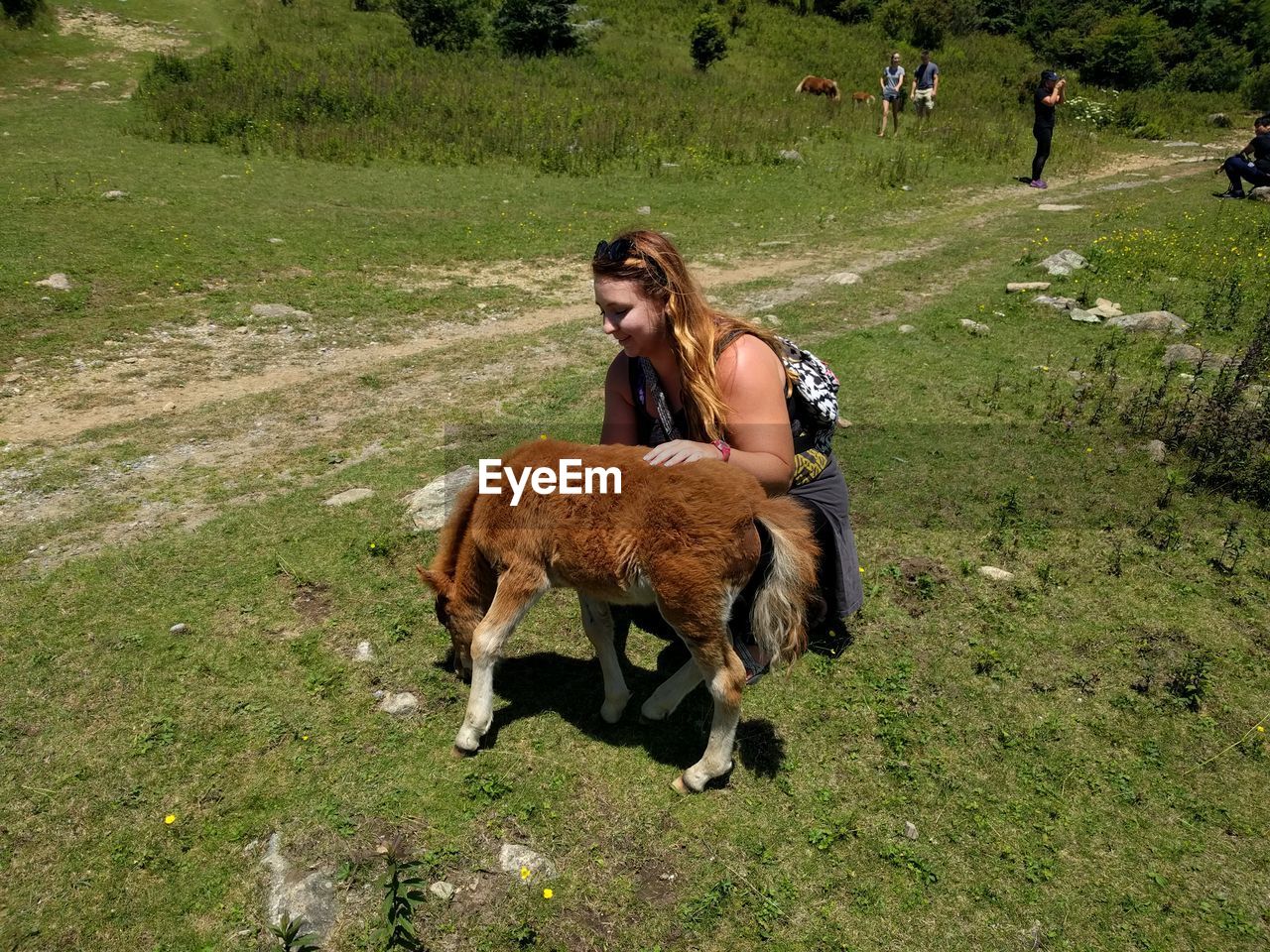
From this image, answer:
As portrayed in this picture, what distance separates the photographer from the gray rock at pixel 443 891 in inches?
124

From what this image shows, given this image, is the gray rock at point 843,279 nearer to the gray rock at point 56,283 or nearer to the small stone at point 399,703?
the small stone at point 399,703

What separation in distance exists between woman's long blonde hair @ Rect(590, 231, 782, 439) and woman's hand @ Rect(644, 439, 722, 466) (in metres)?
0.09

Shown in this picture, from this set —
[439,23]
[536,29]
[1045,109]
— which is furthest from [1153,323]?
[439,23]

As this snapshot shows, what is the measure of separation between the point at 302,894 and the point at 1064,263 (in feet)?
41.2

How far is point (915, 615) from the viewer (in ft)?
16.4

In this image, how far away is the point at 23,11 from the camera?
22.4 m

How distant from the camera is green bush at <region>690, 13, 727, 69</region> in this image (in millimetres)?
27141

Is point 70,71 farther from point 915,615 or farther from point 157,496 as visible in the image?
point 915,615

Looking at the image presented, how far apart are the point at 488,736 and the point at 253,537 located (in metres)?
2.70

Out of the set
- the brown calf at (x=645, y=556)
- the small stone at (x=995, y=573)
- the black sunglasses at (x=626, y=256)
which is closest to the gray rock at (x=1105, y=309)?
the small stone at (x=995, y=573)

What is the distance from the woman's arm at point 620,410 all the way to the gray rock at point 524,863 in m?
1.93

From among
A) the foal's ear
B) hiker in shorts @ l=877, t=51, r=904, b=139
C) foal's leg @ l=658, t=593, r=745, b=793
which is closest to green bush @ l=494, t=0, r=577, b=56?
hiker in shorts @ l=877, t=51, r=904, b=139

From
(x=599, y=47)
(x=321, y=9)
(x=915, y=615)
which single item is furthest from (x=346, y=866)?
(x=321, y=9)

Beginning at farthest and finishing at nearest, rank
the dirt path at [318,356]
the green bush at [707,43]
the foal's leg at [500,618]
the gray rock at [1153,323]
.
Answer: the green bush at [707,43] → the gray rock at [1153,323] → the dirt path at [318,356] → the foal's leg at [500,618]
